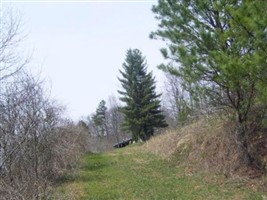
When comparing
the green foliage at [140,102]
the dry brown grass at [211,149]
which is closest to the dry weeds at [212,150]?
the dry brown grass at [211,149]

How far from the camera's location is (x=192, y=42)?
1169cm

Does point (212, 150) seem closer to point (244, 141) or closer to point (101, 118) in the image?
point (244, 141)

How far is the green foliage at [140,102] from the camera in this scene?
40000 millimetres

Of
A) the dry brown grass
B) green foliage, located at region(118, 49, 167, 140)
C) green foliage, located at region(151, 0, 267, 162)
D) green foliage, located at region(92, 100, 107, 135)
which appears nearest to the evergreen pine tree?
green foliage, located at region(92, 100, 107, 135)

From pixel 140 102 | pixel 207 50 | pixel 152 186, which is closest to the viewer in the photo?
pixel 207 50

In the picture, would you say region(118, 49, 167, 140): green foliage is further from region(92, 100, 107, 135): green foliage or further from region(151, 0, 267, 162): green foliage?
region(92, 100, 107, 135): green foliage

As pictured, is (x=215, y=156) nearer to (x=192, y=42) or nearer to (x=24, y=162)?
(x=192, y=42)

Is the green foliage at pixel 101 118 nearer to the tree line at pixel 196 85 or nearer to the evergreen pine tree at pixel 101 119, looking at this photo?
the evergreen pine tree at pixel 101 119

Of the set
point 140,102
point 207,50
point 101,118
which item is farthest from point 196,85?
point 101,118

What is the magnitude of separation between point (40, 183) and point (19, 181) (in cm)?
50

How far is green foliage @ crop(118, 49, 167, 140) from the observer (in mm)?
40000

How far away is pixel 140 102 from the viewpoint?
4031cm

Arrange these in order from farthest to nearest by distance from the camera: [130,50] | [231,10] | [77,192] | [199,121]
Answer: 1. [130,50]
2. [199,121]
3. [77,192]
4. [231,10]

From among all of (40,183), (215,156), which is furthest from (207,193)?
(40,183)
